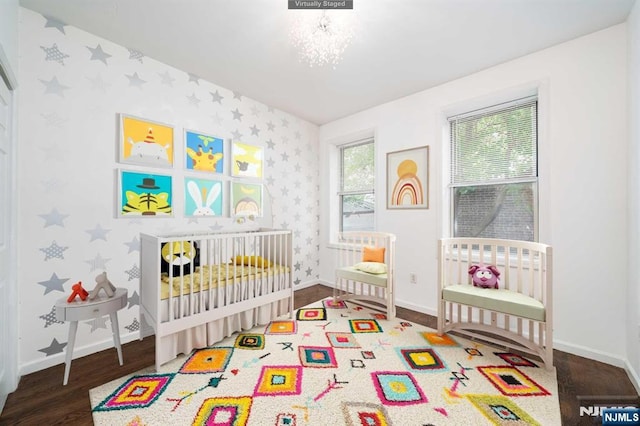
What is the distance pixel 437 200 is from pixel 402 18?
1761mm

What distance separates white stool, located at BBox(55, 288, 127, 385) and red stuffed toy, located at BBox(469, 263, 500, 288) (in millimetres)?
2821

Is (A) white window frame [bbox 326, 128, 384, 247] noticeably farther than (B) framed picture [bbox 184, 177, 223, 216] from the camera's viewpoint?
Yes

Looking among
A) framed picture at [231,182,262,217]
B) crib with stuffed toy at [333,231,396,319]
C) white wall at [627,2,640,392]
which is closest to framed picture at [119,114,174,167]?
framed picture at [231,182,262,217]

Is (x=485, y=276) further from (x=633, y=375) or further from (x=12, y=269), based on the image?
(x=12, y=269)

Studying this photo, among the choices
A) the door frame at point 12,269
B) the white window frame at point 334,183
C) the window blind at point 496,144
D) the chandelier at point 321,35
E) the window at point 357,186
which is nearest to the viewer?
the door frame at point 12,269

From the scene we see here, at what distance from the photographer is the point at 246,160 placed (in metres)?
3.19

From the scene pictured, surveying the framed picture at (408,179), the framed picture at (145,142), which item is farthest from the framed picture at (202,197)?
the framed picture at (408,179)

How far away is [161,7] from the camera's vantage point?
181cm

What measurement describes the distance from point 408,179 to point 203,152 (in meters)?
2.33

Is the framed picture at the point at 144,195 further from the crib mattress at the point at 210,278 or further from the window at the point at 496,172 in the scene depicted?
the window at the point at 496,172

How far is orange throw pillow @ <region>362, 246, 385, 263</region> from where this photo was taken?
9.96ft

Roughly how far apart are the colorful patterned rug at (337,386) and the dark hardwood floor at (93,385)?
75 millimetres

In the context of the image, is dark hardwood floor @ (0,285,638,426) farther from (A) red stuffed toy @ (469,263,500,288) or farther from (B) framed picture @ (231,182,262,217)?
(B) framed picture @ (231,182,262,217)

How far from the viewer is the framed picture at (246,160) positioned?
308cm
